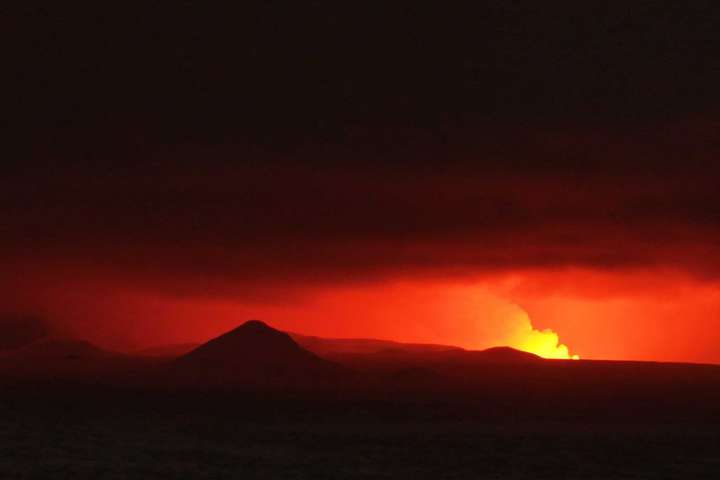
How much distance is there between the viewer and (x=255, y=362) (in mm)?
A: 85062

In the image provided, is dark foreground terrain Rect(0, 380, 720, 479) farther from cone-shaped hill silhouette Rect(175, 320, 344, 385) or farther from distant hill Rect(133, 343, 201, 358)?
distant hill Rect(133, 343, 201, 358)

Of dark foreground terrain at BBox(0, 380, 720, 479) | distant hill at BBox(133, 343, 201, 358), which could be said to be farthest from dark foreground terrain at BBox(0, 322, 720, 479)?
distant hill at BBox(133, 343, 201, 358)

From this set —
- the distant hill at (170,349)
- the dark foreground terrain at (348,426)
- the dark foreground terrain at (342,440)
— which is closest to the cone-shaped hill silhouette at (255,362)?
the dark foreground terrain at (348,426)

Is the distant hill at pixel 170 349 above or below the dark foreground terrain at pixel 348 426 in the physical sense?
above

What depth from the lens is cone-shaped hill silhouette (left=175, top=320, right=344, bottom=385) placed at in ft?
257

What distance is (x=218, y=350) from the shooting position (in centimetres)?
8931

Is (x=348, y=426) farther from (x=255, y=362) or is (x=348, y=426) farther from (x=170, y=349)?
(x=170, y=349)

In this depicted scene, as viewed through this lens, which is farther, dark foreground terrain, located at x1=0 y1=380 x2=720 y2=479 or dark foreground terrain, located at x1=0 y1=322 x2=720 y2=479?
dark foreground terrain, located at x1=0 y1=322 x2=720 y2=479

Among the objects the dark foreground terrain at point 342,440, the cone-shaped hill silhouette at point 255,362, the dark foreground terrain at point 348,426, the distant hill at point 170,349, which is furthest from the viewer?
the distant hill at point 170,349

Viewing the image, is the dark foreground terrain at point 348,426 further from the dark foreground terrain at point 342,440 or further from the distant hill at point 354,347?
the distant hill at point 354,347

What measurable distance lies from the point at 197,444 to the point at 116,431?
4.57 metres

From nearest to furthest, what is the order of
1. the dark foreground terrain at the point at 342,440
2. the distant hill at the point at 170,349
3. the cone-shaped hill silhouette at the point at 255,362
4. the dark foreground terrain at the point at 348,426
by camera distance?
1. the dark foreground terrain at the point at 342,440
2. the dark foreground terrain at the point at 348,426
3. the cone-shaped hill silhouette at the point at 255,362
4. the distant hill at the point at 170,349

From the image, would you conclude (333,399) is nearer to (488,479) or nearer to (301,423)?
(301,423)

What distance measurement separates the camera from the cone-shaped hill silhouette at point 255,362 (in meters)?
78.2
